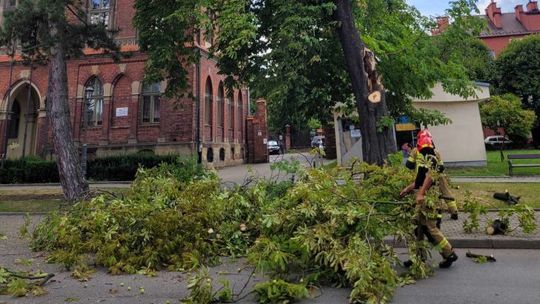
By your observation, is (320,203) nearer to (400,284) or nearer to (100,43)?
(400,284)

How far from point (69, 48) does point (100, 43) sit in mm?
1291

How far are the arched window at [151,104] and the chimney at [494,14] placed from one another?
167 feet

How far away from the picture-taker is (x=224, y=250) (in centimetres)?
701

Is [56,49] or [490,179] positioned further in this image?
[490,179]

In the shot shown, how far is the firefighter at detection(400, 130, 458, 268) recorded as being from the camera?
574 centimetres

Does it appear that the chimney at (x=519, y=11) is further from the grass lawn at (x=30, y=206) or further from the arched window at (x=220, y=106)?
the grass lawn at (x=30, y=206)

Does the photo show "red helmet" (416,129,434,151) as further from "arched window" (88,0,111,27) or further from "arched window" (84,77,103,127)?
"arched window" (88,0,111,27)

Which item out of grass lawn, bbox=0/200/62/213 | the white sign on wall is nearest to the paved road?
grass lawn, bbox=0/200/62/213

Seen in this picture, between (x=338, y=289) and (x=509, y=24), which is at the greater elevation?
(x=509, y=24)

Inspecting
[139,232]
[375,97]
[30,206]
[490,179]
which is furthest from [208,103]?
[139,232]

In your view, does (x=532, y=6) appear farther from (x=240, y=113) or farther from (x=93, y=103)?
(x=93, y=103)

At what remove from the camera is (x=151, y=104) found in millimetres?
24344

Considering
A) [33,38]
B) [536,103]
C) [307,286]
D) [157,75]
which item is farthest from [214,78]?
[536,103]

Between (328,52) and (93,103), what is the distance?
57.7 ft
